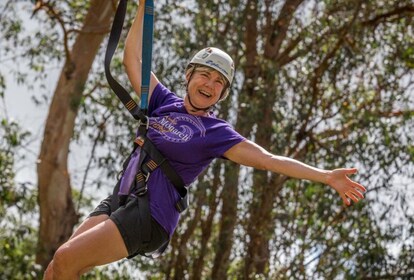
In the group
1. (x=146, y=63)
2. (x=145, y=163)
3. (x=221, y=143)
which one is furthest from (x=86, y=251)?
(x=146, y=63)

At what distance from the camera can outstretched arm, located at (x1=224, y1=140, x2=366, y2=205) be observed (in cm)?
406

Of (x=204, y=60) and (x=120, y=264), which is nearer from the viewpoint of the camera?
(x=204, y=60)

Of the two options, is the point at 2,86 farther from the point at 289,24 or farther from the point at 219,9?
the point at 289,24

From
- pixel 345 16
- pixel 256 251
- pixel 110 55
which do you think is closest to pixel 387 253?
pixel 256 251

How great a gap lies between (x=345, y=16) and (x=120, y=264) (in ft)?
12.9

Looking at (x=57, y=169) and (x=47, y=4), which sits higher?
(x=47, y=4)

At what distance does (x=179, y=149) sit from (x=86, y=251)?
2.14 ft

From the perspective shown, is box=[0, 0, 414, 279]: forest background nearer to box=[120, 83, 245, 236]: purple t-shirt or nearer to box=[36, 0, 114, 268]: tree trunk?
box=[36, 0, 114, 268]: tree trunk

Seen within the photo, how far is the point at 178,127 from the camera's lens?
14.7ft

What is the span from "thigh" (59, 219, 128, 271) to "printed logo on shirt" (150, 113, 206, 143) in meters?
0.50

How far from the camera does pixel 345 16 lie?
38.0ft

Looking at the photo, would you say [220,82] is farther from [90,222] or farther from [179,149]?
[90,222]

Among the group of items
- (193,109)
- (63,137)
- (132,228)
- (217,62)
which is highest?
(63,137)

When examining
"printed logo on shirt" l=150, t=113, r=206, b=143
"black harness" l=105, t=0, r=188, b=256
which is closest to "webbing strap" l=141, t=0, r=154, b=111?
"black harness" l=105, t=0, r=188, b=256
